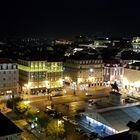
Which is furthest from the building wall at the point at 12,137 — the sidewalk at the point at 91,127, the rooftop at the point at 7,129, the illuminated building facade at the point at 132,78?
the illuminated building facade at the point at 132,78

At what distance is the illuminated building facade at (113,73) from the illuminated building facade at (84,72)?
1.67m

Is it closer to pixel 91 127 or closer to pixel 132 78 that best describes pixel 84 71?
pixel 132 78

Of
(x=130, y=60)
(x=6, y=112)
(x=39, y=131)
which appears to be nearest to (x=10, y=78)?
(x=6, y=112)

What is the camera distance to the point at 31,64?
6053 centimetres

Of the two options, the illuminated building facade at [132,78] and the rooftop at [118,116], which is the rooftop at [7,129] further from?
the illuminated building facade at [132,78]

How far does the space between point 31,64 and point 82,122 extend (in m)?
23.2

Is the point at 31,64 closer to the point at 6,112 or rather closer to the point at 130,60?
the point at 6,112

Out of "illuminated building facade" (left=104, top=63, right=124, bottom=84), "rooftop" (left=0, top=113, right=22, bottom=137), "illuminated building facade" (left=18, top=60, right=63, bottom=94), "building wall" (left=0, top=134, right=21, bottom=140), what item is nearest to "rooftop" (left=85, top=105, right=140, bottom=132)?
"building wall" (left=0, top=134, right=21, bottom=140)

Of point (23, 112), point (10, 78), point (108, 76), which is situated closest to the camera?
point (23, 112)

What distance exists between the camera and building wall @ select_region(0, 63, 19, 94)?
184 ft

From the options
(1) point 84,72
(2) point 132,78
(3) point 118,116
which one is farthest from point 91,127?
(2) point 132,78

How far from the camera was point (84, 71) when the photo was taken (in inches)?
2744

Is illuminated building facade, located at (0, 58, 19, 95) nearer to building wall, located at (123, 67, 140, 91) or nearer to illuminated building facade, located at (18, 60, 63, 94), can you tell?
illuminated building facade, located at (18, 60, 63, 94)

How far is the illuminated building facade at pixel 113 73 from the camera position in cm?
7331
